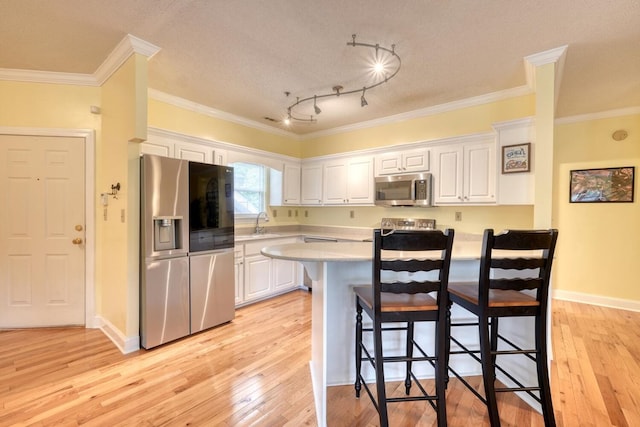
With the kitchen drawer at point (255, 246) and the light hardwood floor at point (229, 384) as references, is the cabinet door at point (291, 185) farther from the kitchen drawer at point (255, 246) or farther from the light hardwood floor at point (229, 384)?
the light hardwood floor at point (229, 384)

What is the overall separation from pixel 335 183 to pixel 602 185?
11.9ft

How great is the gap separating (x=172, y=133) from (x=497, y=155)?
3564mm

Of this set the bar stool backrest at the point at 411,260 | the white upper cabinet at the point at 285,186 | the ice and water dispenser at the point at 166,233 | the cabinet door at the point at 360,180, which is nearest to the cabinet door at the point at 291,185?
the white upper cabinet at the point at 285,186

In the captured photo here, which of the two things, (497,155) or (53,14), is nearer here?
(53,14)

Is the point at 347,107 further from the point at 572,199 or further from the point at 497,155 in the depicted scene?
the point at 572,199

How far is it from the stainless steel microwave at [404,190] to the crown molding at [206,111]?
6.46 ft

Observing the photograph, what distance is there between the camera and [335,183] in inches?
181

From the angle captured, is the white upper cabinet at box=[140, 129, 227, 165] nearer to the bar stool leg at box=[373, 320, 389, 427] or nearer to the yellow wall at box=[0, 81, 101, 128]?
the yellow wall at box=[0, 81, 101, 128]

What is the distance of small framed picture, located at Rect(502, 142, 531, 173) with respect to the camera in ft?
9.53

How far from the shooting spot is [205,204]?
10.1 ft

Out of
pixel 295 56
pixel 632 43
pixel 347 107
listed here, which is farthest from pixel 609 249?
pixel 295 56

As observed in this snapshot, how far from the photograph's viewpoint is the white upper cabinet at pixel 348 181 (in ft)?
14.0

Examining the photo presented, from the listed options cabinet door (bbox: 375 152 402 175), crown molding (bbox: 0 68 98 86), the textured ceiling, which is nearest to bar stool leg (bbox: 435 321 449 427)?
the textured ceiling

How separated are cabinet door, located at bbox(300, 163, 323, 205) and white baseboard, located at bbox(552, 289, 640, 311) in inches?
149
